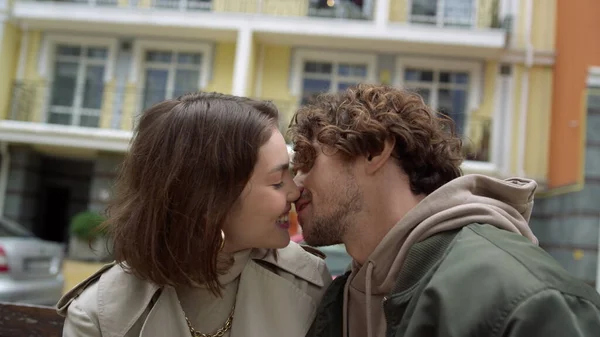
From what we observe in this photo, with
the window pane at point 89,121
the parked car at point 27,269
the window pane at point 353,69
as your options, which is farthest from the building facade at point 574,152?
the window pane at point 89,121

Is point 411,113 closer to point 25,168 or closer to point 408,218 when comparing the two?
point 408,218

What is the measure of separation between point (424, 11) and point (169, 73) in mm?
6322

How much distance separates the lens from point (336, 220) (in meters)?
1.87

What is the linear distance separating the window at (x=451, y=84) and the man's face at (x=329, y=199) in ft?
37.5

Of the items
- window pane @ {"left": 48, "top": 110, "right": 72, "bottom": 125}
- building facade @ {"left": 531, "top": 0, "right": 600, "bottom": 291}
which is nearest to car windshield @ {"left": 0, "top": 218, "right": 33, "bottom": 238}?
window pane @ {"left": 48, "top": 110, "right": 72, "bottom": 125}

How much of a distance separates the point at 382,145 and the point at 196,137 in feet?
1.98

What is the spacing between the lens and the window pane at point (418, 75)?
43.6 feet

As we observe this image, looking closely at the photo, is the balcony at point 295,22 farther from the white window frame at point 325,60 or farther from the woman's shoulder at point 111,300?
the woman's shoulder at point 111,300

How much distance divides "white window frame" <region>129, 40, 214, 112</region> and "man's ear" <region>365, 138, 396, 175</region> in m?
11.9

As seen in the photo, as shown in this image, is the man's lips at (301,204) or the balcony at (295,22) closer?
the man's lips at (301,204)

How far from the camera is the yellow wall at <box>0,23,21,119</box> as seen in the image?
13.2 metres

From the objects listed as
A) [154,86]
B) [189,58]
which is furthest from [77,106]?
[189,58]

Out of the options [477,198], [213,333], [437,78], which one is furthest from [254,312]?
[437,78]

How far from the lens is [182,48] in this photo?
13430mm
